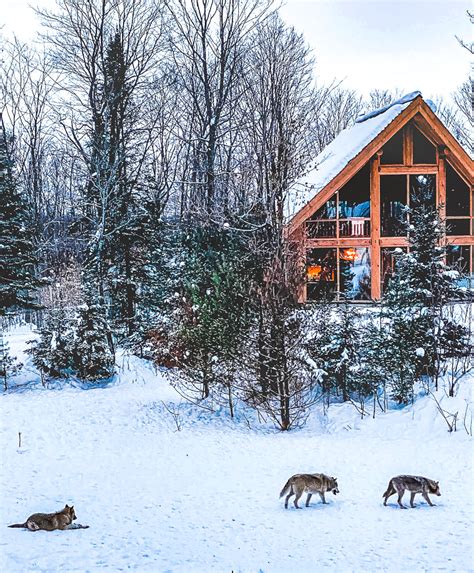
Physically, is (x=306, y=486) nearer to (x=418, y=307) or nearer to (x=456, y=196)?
(x=418, y=307)

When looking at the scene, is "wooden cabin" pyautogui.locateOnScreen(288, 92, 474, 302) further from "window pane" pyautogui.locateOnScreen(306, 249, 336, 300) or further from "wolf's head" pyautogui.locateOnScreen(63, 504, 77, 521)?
"wolf's head" pyautogui.locateOnScreen(63, 504, 77, 521)

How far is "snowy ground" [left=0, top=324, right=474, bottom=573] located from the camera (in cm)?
632

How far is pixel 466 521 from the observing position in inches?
289

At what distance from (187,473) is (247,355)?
4092 mm

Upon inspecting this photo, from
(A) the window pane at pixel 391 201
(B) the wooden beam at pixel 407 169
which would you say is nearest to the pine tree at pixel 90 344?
(A) the window pane at pixel 391 201

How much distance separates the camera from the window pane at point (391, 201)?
21312 mm

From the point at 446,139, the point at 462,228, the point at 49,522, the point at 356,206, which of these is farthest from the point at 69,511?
the point at 462,228

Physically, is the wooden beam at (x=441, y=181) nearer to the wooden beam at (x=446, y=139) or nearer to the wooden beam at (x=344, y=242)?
the wooden beam at (x=446, y=139)

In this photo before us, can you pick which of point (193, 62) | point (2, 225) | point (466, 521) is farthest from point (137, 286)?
point (466, 521)

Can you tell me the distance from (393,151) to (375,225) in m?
3.04

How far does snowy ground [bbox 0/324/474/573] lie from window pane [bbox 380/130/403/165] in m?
11.7

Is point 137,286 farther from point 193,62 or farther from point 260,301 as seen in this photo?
point 193,62

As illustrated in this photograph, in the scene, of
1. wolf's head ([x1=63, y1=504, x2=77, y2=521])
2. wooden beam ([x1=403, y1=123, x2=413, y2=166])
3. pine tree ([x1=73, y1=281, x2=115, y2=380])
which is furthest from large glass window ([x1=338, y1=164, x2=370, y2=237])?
wolf's head ([x1=63, y1=504, x2=77, y2=521])

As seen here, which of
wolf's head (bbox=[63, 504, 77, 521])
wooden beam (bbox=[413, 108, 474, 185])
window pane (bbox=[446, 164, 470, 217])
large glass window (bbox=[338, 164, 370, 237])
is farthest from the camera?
window pane (bbox=[446, 164, 470, 217])
